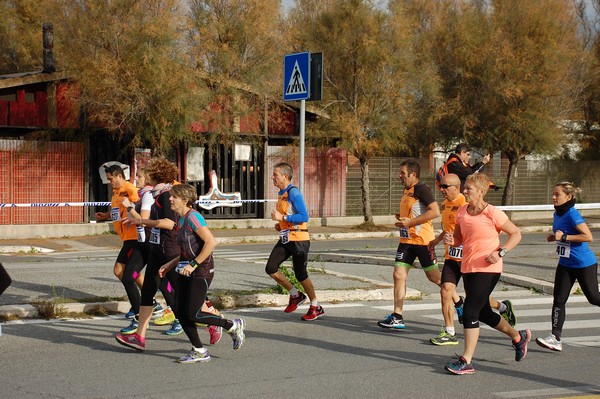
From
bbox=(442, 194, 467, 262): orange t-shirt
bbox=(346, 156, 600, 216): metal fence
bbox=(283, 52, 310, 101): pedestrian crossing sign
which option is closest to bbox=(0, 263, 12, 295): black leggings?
bbox=(442, 194, 467, 262): orange t-shirt

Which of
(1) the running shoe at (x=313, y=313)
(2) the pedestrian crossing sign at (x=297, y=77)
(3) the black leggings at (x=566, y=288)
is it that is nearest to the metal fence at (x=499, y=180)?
(2) the pedestrian crossing sign at (x=297, y=77)

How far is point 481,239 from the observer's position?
7.54 m

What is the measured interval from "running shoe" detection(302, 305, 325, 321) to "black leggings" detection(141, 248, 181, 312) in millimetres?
1977

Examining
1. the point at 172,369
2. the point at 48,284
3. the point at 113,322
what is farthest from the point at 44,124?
the point at 172,369

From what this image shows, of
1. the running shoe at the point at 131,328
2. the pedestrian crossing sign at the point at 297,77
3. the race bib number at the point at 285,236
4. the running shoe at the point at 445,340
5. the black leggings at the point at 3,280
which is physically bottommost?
the running shoe at the point at 445,340

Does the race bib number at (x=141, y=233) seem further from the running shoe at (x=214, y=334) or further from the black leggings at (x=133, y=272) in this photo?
the running shoe at (x=214, y=334)

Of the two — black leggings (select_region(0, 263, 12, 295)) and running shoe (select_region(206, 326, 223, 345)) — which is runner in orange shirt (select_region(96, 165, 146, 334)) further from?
black leggings (select_region(0, 263, 12, 295))

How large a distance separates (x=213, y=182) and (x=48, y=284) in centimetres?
1536

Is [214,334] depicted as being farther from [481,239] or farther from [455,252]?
[481,239]

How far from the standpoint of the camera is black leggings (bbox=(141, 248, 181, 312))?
27.1 ft

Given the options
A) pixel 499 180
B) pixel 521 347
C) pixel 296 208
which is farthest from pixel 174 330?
pixel 499 180

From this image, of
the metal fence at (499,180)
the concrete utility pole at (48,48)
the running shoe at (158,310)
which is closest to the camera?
the running shoe at (158,310)

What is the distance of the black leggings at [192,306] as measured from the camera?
7.69 metres

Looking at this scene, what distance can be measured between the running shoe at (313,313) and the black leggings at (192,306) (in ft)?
7.62
